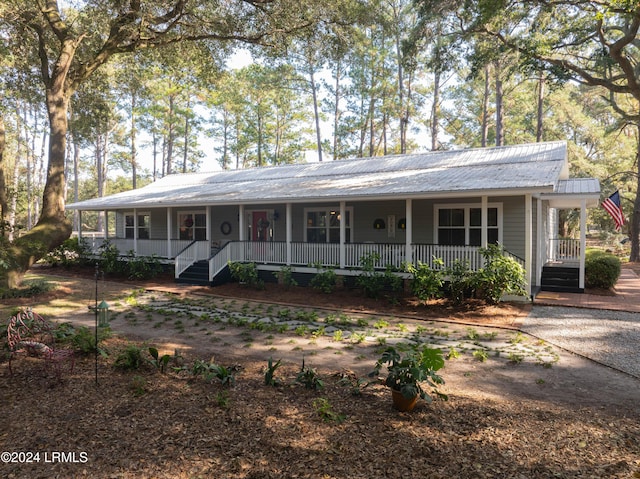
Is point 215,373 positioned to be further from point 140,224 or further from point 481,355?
point 140,224

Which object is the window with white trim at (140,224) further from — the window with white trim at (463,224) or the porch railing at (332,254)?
the window with white trim at (463,224)

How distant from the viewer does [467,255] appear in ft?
33.3

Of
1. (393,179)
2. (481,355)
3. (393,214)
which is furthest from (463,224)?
(481,355)

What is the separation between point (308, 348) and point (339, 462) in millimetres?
3288

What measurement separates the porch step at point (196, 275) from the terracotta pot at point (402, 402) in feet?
33.6

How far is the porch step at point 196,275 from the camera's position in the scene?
1329 centimetres

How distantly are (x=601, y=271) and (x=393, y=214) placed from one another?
21.1ft

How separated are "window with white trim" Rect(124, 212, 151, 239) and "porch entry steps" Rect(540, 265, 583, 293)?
1697 centimetres

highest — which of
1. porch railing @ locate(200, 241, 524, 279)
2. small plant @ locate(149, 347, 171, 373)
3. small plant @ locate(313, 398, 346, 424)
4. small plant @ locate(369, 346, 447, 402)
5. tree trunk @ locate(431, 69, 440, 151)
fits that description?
tree trunk @ locate(431, 69, 440, 151)

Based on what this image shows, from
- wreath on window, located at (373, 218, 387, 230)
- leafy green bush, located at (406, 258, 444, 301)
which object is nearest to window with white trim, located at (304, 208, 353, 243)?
wreath on window, located at (373, 218, 387, 230)

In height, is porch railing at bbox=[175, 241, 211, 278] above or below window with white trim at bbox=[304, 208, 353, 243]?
below

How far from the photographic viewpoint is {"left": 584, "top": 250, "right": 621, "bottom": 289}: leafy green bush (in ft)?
37.3

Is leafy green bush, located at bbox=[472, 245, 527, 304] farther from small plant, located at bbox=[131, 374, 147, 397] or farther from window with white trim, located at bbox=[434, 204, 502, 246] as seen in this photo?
small plant, located at bbox=[131, 374, 147, 397]

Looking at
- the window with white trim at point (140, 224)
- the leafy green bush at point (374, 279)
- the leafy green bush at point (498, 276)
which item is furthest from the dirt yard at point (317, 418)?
Result: the window with white trim at point (140, 224)
